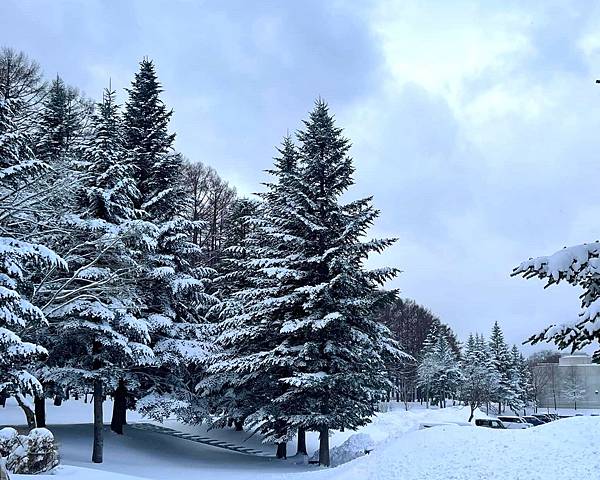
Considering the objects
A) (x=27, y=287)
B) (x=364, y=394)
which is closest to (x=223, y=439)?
(x=364, y=394)

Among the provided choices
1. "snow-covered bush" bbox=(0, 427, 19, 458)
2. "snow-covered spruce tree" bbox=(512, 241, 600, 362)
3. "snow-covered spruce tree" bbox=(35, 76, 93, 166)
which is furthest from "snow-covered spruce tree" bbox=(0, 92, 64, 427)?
"snow-covered spruce tree" bbox=(512, 241, 600, 362)

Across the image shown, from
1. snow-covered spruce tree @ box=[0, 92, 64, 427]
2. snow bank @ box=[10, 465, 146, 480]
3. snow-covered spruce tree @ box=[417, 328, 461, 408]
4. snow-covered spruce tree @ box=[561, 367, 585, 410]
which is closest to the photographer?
snow bank @ box=[10, 465, 146, 480]

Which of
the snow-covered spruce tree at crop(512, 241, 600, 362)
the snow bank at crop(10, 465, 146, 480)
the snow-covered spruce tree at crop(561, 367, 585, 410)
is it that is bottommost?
the snow-covered spruce tree at crop(561, 367, 585, 410)

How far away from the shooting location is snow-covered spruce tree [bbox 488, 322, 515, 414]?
6306 centimetres

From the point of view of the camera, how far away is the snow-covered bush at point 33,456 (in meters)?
13.3

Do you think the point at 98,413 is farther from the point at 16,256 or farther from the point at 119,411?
the point at 16,256

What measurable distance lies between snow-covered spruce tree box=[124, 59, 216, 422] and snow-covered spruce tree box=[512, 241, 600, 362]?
17.0m

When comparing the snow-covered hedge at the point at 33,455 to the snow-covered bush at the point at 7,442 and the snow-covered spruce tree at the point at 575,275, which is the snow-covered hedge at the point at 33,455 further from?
the snow-covered spruce tree at the point at 575,275

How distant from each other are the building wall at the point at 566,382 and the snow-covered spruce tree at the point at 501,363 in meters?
23.1

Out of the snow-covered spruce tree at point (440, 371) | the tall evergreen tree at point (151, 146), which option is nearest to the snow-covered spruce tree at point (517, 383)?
the snow-covered spruce tree at point (440, 371)

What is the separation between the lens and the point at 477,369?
60250 millimetres

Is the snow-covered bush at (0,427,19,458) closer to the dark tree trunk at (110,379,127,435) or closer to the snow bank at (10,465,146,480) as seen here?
the snow bank at (10,465,146,480)

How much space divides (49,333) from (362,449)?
13.6 m

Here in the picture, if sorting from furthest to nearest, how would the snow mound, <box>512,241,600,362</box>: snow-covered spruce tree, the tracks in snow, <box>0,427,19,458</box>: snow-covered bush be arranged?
the tracks in snow → the snow mound → <box>0,427,19,458</box>: snow-covered bush → <box>512,241,600,362</box>: snow-covered spruce tree
